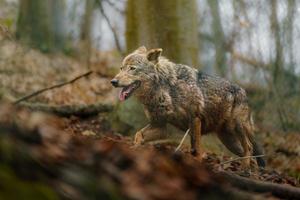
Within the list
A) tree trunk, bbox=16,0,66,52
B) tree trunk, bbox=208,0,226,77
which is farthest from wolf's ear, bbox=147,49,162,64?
tree trunk, bbox=16,0,66,52

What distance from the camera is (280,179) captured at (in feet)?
31.2

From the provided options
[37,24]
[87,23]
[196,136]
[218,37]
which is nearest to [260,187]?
[196,136]

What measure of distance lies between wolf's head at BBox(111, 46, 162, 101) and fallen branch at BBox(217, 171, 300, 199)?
234 centimetres

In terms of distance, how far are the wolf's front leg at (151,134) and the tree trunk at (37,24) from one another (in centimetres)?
1175

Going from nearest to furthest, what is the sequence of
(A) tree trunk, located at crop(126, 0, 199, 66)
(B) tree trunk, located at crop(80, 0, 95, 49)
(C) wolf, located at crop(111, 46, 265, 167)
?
(C) wolf, located at crop(111, 46, 265, 167)
(A) tree trunk, located at crop(126, 0, 199, 66)
(B) tree trunk, located at crop(80, 0, 95, 49)

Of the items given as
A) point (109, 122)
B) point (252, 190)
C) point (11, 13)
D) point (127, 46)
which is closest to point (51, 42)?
point (11, 13)

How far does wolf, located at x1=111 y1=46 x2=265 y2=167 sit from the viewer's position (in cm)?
889

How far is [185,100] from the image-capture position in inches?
358

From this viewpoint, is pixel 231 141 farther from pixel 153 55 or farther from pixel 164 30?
pixel 164 30

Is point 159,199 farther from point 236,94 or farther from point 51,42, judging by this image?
point 51,42

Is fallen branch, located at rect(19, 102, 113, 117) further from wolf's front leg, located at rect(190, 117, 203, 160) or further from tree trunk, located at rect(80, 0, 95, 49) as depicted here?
tree trunk, located at rect(80, 0, 95, 49)

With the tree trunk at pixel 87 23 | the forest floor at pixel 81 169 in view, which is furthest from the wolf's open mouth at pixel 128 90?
the tree trunk at pixel 87 23

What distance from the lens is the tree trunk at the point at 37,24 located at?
20750 millimetres

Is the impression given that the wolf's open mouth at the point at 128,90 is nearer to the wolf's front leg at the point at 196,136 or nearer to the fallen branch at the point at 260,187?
the wolf's front leg at the point at 196,136
